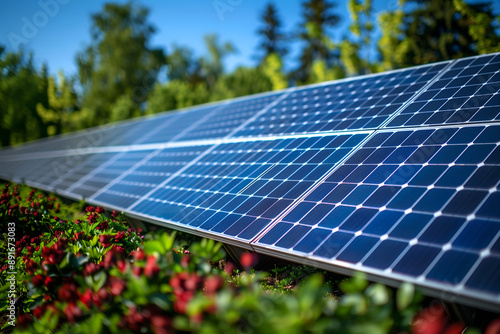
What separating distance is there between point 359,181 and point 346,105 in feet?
11.9

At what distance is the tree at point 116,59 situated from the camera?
48531mm

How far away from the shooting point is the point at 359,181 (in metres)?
4.97

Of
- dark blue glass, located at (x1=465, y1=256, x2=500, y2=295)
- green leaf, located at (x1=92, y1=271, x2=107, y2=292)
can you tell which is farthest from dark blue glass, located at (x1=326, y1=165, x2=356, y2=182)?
green leaf, located at (x1=92, y1=271, x2=107, y2=292)

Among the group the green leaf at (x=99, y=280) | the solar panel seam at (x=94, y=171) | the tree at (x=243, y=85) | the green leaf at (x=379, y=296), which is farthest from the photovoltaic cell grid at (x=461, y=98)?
the tree at (x=243, y=85)

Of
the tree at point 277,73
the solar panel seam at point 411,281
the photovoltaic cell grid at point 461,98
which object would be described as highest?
the tree at point 277,73

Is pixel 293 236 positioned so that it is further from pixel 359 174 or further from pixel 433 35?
→ pixel 433 35

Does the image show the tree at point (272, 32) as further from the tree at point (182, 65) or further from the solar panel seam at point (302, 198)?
the solar panel seam at point (302, 198)

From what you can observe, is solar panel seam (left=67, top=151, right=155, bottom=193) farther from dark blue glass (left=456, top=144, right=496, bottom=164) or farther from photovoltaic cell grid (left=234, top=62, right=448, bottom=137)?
dark blue glass (left=456, top=144, right=496, bottom=164)

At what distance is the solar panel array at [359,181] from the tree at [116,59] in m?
41.7

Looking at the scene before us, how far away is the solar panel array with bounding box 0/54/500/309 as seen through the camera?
11.4 ft

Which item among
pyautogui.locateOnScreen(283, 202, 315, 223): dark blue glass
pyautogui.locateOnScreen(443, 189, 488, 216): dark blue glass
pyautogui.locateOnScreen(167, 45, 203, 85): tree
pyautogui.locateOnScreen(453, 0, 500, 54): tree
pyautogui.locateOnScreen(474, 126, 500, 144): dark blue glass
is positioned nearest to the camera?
pyautogui.locateOnScreen(443, 189, 488, 216): dark blue glass

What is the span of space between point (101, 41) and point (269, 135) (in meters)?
49.6

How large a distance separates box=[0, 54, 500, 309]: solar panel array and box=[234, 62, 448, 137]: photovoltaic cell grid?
4 cm

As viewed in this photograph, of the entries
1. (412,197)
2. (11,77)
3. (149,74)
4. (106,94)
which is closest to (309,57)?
(149,74)
